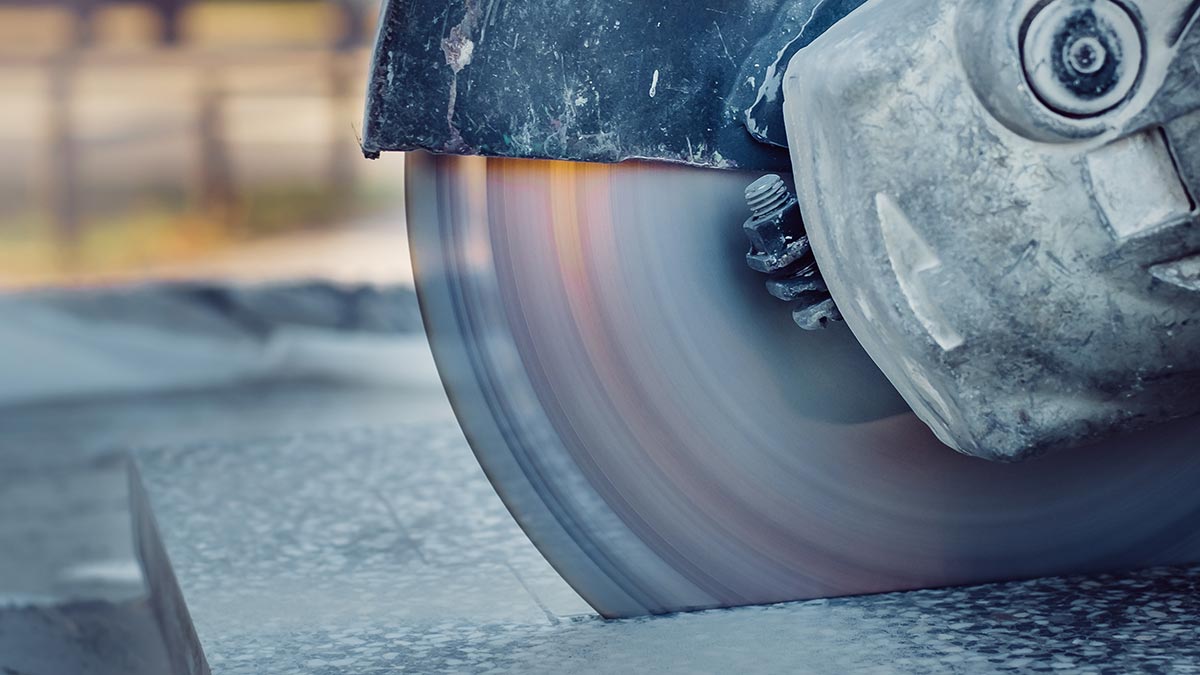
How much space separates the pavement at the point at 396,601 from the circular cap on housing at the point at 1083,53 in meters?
0.44

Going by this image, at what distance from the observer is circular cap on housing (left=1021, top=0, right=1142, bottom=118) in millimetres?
999

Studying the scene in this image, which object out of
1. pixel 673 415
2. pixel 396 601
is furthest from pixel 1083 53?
pixel 396 601

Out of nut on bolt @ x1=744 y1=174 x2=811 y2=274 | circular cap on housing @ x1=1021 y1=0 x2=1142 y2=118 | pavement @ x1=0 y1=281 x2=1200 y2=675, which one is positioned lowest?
pavement @ x1=0 y1=281 x2=1200 y2=675

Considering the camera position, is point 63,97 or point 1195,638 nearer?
point 1195,638

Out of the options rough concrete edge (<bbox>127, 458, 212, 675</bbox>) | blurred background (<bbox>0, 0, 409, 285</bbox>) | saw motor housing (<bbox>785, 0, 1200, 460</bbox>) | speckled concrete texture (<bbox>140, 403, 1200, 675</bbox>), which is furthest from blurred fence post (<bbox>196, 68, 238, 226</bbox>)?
saw motor housing (<bbox>785, 0, 1200, 460</bbox>)

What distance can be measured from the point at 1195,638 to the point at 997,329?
337 mm

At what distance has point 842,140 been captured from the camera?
109 cm

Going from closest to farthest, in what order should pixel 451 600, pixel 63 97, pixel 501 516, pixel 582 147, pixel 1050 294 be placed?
pixel 1050 294 < pixel 582 147 < pixel 451 600 < pixel 501 516 < pixel 63 97

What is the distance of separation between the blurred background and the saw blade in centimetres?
504

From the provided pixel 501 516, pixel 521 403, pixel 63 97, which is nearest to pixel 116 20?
pixel 63 97

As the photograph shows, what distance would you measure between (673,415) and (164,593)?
733mm

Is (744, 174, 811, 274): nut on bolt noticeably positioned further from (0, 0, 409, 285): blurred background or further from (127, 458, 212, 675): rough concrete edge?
(0, 0, 409, 285): blurred background

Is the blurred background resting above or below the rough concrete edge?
above

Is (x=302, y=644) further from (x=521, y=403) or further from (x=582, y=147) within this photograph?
(x=582, y=147)
